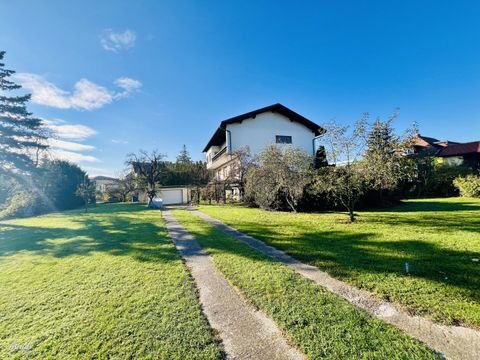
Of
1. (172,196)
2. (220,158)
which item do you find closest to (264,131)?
(220,158)

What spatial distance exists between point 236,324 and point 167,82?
14.0 meters

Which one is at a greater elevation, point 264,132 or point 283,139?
point 264,132

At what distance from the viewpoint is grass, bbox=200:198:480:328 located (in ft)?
9.33

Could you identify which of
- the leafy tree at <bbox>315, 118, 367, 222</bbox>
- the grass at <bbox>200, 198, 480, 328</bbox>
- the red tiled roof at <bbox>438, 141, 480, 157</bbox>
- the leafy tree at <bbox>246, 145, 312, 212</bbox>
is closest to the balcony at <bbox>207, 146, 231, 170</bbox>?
the leafy tree at <bbox>246, 145, 312, 212</bbox>

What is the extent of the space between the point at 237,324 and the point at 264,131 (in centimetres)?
2136

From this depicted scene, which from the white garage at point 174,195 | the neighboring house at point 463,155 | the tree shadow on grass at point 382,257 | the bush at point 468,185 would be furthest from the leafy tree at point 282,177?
the neighboring house at point 463,155

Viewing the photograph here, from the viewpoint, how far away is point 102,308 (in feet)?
9.99

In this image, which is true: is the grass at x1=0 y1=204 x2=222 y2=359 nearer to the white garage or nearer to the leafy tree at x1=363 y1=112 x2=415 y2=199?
the leafy tree at x1=363 y1=112 x2=415 y2=199

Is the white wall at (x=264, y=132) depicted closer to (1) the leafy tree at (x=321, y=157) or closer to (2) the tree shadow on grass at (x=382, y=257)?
(1) the leafy tree at (x=321, y=157)

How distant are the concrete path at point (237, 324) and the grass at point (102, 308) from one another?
15cm

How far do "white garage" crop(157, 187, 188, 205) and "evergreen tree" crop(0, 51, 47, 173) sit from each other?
1387 centimetres

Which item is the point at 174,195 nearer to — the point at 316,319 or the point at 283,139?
the point at 283,139

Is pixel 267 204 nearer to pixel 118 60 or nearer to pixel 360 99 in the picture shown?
pixel 360 99

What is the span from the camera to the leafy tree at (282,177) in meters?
11.9
